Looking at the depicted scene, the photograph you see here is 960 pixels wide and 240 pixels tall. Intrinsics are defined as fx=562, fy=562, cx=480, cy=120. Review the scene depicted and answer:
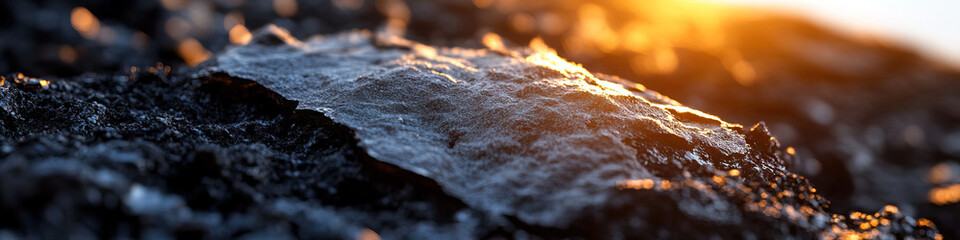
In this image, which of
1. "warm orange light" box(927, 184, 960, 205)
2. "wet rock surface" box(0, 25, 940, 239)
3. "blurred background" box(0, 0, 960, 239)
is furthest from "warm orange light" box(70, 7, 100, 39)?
"warm orange light" box(927, 184, 960, 205)

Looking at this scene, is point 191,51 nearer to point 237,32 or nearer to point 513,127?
point 237,32

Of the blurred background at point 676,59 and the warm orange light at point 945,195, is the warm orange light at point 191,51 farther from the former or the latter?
the warm orange light at point 945,195

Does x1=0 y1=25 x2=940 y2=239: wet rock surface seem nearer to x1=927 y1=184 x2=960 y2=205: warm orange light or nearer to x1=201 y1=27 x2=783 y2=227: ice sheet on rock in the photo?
x1=201 y1=27 x2=783 y2=227: ice sheet on rock

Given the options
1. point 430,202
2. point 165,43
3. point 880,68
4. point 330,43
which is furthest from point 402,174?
point 880,68

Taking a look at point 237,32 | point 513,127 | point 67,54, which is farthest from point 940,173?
point 67,54

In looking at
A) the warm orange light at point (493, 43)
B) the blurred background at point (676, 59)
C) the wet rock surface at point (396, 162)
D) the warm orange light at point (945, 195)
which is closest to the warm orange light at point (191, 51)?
the blurred background at point (676, 59)

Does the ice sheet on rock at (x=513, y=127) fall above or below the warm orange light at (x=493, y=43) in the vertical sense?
below

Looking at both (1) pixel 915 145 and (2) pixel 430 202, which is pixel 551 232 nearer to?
(2) pixel 430 202

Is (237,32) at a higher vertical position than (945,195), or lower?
higher
